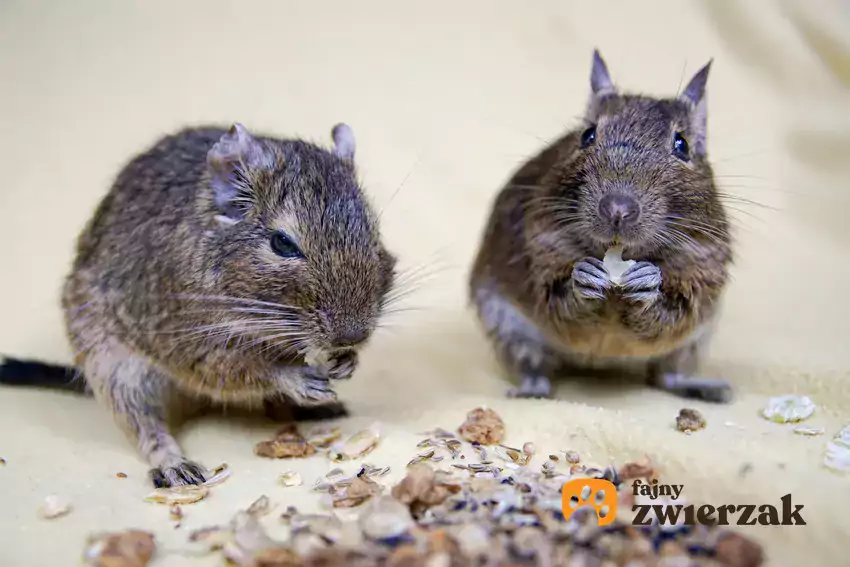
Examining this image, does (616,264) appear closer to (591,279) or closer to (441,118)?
(591,279)

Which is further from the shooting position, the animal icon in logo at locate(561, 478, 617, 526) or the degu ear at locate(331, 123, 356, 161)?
the degu ear at locate(331, 123, 356, 161)

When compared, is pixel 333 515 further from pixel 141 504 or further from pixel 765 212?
pixel 765 212

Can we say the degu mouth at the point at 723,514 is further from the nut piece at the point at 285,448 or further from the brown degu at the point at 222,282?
the nut piece at the point at 285,448

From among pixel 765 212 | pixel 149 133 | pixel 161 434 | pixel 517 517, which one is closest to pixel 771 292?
pixel 765 212

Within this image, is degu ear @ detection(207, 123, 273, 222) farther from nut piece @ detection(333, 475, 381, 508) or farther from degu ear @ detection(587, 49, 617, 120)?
degu ear @ detection(587, 49, 617, 120)

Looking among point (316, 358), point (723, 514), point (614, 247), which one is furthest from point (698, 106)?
point (316, 358)

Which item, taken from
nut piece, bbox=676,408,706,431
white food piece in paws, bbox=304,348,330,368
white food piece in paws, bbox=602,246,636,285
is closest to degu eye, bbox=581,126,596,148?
white food piece in paws, bbox=602,246,636,285

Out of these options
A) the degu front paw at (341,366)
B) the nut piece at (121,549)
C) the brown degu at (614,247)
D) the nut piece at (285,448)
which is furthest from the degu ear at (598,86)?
the nut piece at (121,549)
